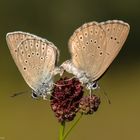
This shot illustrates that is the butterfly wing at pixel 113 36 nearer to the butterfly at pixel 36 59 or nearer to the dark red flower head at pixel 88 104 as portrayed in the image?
the dark red flower head at pixel 88 104

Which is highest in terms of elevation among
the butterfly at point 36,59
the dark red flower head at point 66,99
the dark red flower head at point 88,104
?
the butterfly at point 36,59

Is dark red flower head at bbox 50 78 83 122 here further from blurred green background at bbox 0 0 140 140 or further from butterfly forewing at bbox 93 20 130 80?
blurred green background at bbox 0 0 140 140

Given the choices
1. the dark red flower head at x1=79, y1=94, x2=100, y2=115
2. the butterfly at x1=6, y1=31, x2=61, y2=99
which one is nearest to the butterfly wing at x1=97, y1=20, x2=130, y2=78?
the dark red flower head at x1=79, y1=94, x2=100, y2=115

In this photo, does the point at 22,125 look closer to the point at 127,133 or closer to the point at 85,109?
the point at 127,133

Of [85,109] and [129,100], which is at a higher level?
[85,109]

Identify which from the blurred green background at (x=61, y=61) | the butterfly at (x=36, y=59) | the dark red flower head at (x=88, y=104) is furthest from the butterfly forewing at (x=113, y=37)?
the blurred green background at (x=61, y=61)
